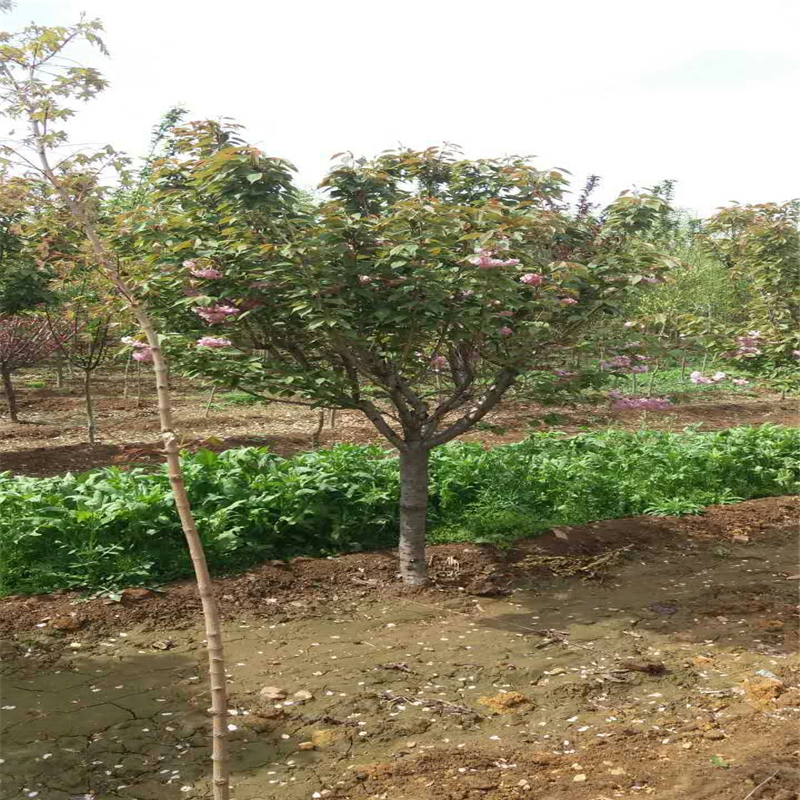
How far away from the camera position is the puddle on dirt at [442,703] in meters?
3.26

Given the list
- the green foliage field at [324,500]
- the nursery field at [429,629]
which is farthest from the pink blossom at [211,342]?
the green foliage field at [324,500]

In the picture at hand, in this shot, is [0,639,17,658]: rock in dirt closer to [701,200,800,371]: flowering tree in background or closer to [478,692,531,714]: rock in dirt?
[478,692,531,714]: rock in dirt

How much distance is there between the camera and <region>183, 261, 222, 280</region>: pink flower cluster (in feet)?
15.6

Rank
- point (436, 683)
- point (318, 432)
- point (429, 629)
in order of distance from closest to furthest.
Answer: point (436, 683) < point (429, 629) < point (318, 432)

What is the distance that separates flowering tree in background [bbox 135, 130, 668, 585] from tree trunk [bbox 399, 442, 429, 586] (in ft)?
0.03

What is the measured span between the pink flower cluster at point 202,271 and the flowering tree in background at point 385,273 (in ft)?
0.08

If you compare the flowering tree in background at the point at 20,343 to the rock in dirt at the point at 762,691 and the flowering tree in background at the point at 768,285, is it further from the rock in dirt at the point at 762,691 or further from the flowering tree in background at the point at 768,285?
the rock in dirt at the point at 762,691

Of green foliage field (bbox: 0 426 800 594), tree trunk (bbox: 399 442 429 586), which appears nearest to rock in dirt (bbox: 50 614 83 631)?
green foliage field (bbox: 0 426 800 594)

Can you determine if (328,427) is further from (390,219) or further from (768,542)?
(390,219)

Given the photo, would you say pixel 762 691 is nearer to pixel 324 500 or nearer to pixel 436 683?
pixel 436 683

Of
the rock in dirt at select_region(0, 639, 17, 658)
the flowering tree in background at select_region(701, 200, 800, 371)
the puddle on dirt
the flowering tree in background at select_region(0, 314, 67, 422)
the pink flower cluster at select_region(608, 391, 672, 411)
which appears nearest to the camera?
the puddle on dirt

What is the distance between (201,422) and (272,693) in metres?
9.09

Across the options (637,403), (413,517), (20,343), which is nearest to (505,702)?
(413,517)

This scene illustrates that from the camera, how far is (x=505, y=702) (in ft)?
13.1
